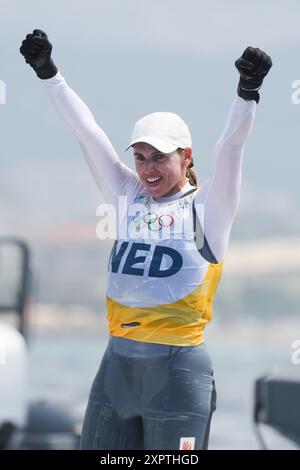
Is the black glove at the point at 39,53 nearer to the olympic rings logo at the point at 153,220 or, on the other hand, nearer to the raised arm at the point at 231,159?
the olympic rings logo at the point at 153,220

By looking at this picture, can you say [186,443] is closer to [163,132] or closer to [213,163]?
[213,163]

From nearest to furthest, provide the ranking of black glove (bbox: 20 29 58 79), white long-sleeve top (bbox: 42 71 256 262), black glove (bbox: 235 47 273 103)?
black glove (bbox: 235 47 273 103) < white long-sleeve top (bbox: 42 71 256 262) < black glove (bbox: 20 29 58 79)

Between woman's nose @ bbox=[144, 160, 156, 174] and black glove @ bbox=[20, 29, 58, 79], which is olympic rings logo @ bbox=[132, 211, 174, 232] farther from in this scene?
black glove @ bbox=[20, 29, 58, 79]

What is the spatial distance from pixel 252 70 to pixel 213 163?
0.42 meters

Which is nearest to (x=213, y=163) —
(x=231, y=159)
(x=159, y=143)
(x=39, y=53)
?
(x=231, y=159)

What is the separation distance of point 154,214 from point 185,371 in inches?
25.4

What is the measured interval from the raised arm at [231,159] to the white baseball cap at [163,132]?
198 millimetres

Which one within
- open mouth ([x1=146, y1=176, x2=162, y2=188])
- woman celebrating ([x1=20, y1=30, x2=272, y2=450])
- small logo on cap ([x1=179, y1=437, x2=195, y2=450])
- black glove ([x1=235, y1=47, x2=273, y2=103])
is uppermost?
black glove ([x1=235, y1=47, x2=273, y2=103])

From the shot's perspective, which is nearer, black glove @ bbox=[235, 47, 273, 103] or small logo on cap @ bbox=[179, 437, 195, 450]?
black glove @ bbox=[235, 47, 273, 103]

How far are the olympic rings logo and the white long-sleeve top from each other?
0.10 meters

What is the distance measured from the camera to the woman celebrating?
3998 mm

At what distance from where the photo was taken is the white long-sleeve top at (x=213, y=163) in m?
3.96

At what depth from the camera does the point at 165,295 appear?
13.3 ft

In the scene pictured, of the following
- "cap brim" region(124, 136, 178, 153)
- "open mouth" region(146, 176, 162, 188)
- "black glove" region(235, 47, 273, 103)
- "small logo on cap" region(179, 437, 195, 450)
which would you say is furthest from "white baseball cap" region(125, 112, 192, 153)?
"small logo on cap" region(179, 437, 195, 450)
